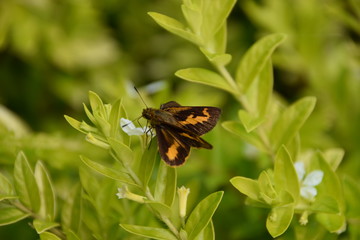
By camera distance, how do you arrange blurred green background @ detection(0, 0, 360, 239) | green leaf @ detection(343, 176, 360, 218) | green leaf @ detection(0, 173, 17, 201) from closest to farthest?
green leaf @ detection(0, 173, 17, 201)
green leaf @ detection(343, 176, 360, 218)
blurred green background @ detection(0, 0, 360, 239)

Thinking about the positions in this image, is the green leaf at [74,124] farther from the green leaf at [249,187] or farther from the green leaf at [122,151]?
the green leaf at [249,187]

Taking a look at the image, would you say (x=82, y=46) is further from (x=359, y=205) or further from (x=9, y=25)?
(x=359, y=205)

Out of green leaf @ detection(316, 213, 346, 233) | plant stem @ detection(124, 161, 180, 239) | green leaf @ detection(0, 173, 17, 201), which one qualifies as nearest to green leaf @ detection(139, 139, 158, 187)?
plant stem @ detection(124, 161, 180, 239)

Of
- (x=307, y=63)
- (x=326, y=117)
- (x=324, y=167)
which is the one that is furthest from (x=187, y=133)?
(x=307, y=63)

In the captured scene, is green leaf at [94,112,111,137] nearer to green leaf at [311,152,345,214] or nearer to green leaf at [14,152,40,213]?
green leaf at [14,152,40,213]

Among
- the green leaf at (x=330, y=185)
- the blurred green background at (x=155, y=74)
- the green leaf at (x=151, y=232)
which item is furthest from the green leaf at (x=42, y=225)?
the green leaf at (x=330, y=185)

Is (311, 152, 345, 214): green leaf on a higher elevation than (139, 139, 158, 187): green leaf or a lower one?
lower
